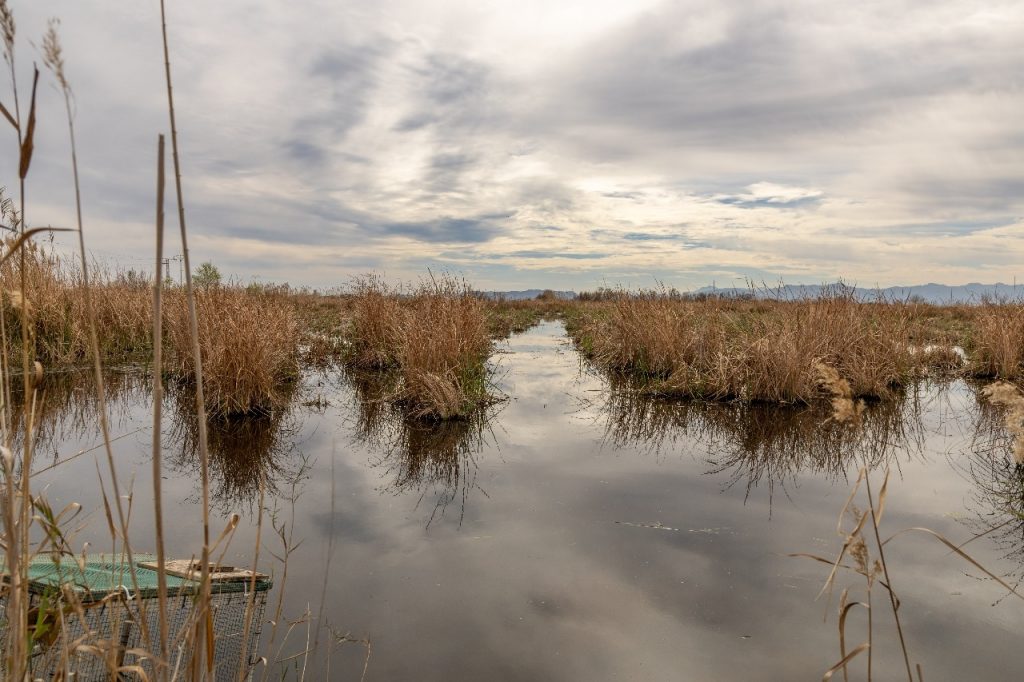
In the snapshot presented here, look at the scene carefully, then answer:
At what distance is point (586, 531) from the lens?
4.34 m

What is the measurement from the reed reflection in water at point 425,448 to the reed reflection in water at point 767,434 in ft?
5.62

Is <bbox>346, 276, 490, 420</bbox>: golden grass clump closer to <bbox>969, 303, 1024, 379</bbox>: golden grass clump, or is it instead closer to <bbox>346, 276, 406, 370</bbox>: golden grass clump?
<bbox>346, 276, 406, 370</bbox>: golden grass clump

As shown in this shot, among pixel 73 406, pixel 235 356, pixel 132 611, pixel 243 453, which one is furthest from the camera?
pixel 73 406

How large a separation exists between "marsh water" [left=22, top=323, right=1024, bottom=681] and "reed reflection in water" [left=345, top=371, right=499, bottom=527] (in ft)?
0.13

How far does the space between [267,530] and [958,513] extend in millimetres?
5526

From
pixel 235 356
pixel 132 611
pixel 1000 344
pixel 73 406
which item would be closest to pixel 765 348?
pixel 1000 344

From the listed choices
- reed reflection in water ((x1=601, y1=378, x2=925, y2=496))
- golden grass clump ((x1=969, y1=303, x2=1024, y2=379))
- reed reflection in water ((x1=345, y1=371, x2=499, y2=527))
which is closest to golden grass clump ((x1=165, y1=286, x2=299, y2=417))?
reed reflection in water ((x1=345, y1=371, x2=499, y2=527))

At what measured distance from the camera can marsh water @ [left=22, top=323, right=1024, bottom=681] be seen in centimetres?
295

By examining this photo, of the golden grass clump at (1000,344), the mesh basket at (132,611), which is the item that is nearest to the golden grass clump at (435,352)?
the mesh basket at (132,611)

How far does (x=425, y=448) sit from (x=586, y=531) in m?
2.57

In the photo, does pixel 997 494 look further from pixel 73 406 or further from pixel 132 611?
pixel 73 406

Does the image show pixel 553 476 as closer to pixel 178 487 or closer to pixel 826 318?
pixel 178 487

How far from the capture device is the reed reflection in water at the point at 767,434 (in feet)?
19.1

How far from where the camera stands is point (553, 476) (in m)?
5.55
